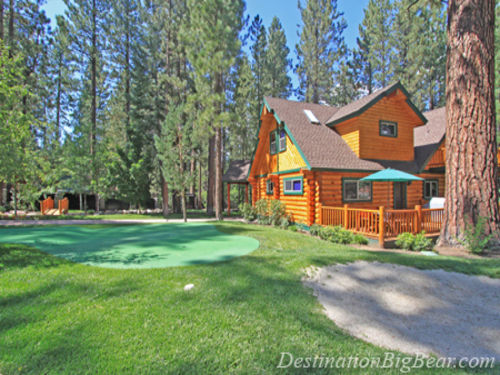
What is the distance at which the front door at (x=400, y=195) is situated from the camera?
1278 cm

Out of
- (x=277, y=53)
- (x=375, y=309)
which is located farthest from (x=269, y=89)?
(x=375, y=309)

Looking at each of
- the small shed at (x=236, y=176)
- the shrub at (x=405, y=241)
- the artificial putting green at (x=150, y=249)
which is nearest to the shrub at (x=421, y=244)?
the shrub at (x=405, y=241)

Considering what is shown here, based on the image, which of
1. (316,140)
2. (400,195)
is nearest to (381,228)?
(316,140)

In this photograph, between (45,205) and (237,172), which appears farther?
(45,205)

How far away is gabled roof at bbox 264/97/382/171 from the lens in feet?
36.5

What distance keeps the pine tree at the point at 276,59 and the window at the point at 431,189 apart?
1900 centimetres

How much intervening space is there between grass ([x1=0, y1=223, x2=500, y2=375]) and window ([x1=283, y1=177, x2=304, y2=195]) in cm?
749

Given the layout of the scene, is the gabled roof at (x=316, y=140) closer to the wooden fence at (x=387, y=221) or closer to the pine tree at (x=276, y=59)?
the wooden fence at (x=387, y=221)

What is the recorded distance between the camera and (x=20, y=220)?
15125 mm

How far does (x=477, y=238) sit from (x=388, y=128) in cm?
774

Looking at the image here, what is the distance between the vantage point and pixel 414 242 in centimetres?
801

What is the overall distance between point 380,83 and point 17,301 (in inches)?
1256

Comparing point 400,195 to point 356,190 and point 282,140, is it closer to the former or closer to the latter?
point 356,190

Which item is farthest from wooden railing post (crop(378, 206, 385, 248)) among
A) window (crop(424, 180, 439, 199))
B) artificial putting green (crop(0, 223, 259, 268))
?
window (crop(424, 180, 439, 199))
